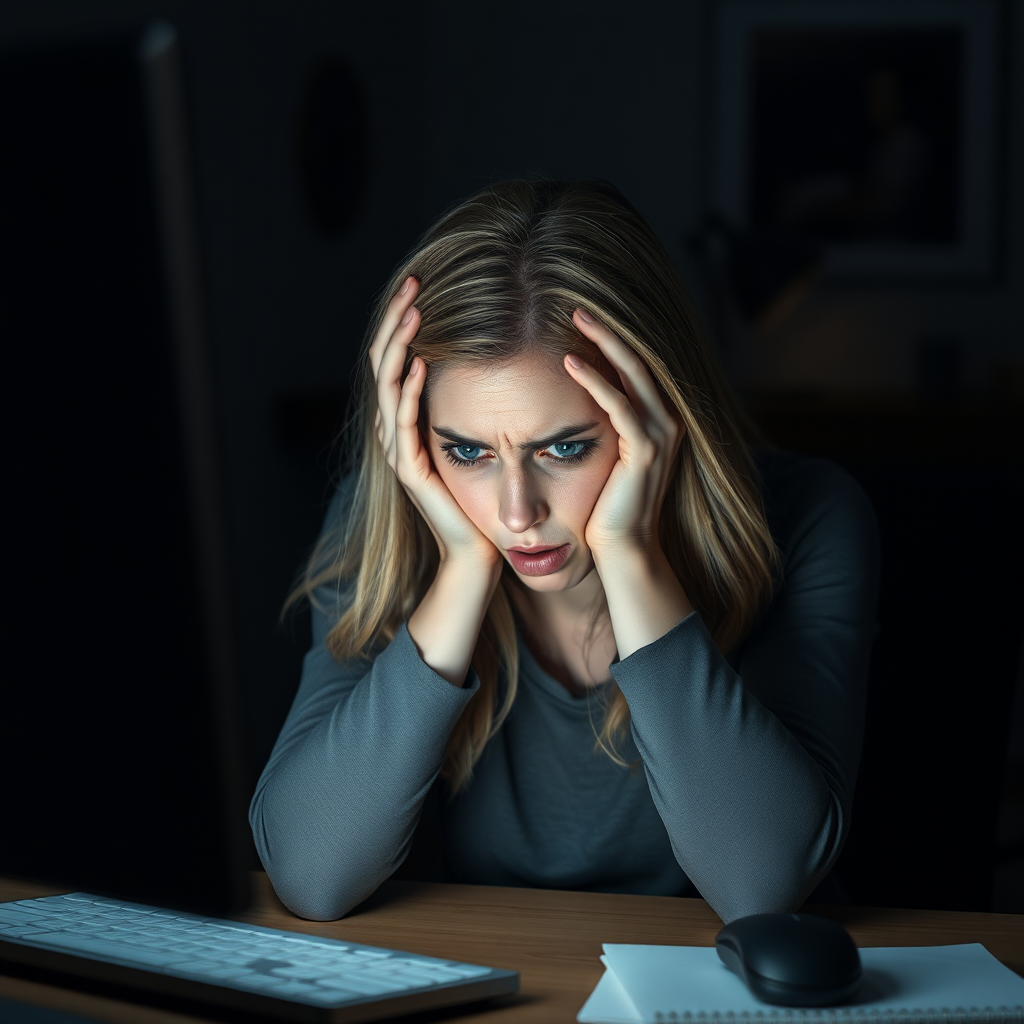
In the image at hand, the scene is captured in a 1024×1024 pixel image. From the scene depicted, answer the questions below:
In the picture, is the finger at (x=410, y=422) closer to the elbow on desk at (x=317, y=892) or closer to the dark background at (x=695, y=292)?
the dark background at (x=695, y=292)

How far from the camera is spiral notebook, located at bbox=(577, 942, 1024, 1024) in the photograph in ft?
2.08

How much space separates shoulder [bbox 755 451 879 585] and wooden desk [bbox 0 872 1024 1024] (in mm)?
358

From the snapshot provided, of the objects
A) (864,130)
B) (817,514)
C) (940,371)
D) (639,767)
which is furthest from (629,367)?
(864,130)

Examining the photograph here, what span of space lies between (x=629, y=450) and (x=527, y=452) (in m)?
0.09

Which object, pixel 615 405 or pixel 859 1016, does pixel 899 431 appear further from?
pixel 859 1016

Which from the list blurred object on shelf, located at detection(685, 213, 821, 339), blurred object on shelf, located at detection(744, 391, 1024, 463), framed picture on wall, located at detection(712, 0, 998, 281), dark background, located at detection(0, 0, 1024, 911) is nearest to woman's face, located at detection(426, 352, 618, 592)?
dark background, located at detection(0, 0, 1024, 911)

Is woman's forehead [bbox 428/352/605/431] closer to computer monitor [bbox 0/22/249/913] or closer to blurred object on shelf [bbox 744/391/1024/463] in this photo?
computer monitor [bbox 0/22/249/913]

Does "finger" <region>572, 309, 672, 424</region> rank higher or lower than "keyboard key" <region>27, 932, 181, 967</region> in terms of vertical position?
higher

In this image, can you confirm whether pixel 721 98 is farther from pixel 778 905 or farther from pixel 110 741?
pixel 110 741

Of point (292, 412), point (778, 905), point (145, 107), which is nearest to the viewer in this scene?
point (145, 107)

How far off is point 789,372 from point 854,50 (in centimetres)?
94

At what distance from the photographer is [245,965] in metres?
0.65

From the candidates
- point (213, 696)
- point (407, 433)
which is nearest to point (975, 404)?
point (407, 433)

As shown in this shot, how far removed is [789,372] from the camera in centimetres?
362
